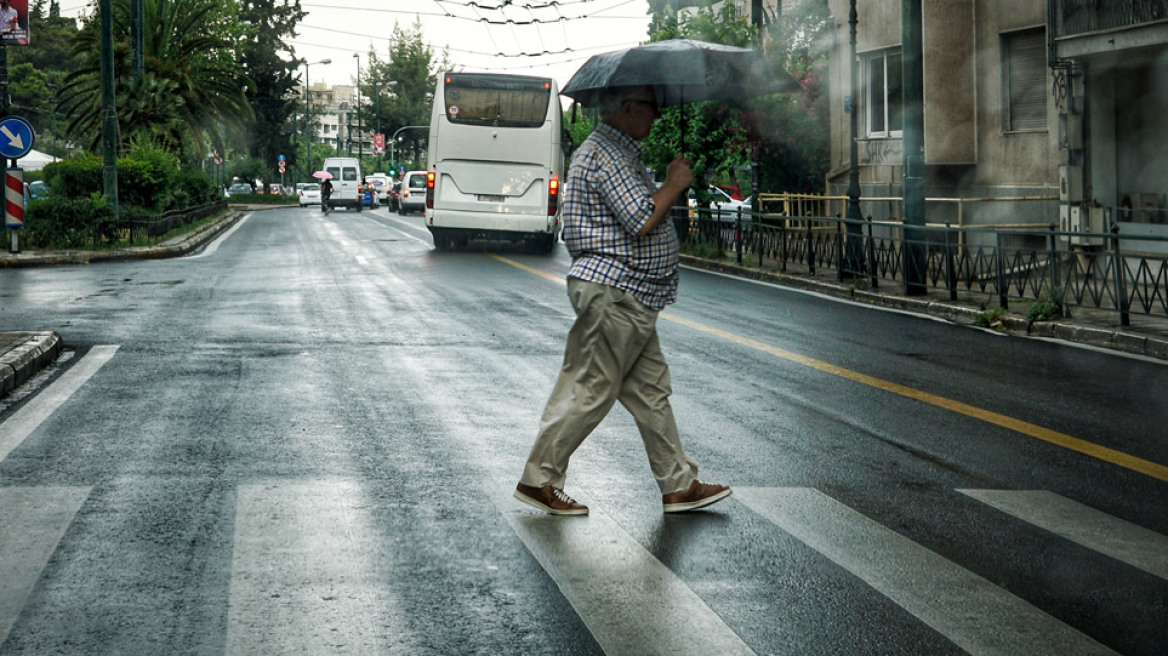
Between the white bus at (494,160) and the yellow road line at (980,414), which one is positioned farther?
the white bus at (494,160)

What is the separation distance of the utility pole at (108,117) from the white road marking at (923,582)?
24.9 m

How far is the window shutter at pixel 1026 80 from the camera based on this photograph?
71.6 feet

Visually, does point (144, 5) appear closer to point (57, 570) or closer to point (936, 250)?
point (936, 250)

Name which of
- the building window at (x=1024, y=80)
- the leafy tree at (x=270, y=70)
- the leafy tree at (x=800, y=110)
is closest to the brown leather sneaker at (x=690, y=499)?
the building window at (x=1024, y=80)

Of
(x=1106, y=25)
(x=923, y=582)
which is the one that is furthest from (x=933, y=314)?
(x=923, y=582)

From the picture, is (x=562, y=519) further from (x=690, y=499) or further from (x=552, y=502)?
(x=690, y=499)

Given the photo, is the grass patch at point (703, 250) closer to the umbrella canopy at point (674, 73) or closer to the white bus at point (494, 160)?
the white bus at point (494, 160)

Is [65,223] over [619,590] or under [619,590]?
over

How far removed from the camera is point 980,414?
332 inches

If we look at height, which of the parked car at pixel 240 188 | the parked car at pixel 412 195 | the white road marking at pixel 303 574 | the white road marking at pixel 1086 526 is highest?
the parked car at pixel 240 188

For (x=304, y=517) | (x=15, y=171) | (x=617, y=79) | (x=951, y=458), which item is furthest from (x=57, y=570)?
(x=15, y=171)

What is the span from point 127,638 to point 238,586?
0.58 metres

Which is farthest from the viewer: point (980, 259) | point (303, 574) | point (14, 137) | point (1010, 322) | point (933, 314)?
point (14, 137)

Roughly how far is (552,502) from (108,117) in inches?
995
